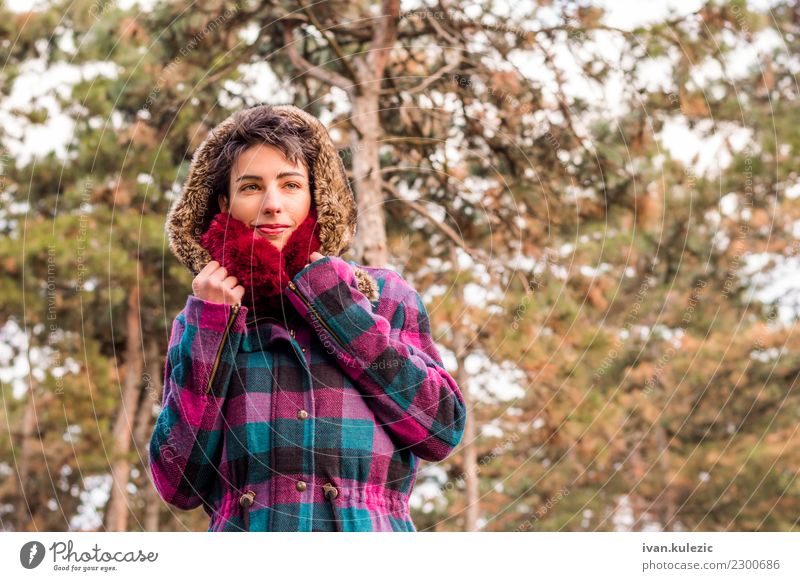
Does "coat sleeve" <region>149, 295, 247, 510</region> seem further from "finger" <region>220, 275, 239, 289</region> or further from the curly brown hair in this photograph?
the curly brown hair

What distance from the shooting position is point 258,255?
286 cm

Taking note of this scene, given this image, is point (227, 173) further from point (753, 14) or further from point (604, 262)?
point (604, 262)

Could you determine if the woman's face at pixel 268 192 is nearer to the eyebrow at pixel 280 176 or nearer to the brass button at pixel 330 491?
the eyebrow at pixel 280 176

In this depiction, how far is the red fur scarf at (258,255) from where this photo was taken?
2.86 meters

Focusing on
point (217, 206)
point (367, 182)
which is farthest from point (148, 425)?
point (217, 206)

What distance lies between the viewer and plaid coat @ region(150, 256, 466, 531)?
2787mm

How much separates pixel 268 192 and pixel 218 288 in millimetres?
329
